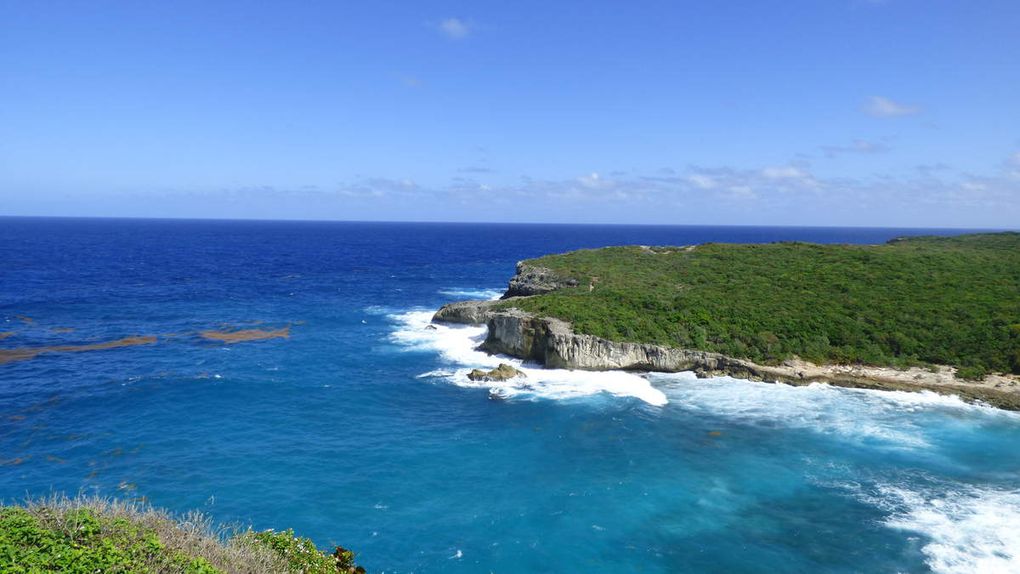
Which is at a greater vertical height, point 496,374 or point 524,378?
point 496,374

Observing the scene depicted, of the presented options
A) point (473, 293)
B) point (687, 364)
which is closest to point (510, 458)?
point (687, 364)

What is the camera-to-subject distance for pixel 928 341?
46.5 metres

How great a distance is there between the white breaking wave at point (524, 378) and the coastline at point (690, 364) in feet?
3.85

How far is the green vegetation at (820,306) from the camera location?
46156 mm

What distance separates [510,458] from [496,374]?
14.3m

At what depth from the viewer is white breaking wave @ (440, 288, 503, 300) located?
84.6 meters

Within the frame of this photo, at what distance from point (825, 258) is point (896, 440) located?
41.9 meters

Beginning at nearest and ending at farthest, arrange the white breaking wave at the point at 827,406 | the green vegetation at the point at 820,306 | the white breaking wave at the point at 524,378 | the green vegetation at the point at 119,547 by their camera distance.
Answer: the green vegetation at the point at 119,547 → the white breaking wave at the point at 827,406 → the white breaking wave at the point at 524,378 → the green vegetation at the point at 820,306

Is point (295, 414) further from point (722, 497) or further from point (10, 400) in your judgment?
point (722, 497)

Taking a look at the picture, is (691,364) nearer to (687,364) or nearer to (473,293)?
(687,364)

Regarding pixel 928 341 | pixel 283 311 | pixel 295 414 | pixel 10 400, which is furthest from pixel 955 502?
pixel 283 311

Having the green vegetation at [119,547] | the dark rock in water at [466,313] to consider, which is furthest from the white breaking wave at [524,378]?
the green vegetation at [119,547]

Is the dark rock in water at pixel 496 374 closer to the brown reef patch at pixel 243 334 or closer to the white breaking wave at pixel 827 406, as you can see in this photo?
the white breaking wave at pixel 827 406

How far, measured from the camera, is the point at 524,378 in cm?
4622
